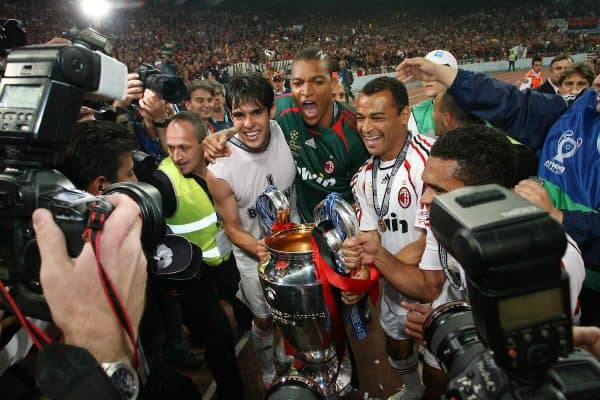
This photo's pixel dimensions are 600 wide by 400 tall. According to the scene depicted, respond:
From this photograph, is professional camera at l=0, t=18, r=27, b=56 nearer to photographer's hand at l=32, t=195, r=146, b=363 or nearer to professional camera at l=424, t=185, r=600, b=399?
photographer's hand at l=32, t=195, r=146, b=363

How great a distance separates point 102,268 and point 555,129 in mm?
2382

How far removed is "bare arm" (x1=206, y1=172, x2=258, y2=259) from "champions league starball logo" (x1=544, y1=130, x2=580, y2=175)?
1731 millimetres


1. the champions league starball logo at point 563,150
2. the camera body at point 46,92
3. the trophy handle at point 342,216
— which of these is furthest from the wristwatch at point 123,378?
the champions league starball logo at point 563,150

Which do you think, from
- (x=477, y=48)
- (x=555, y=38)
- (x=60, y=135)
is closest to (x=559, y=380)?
(x=60, y=135)

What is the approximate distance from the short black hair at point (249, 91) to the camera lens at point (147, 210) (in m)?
1.48

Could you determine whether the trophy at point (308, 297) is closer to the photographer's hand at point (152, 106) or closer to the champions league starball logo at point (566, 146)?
the champions league starball logo at point (566, 146)

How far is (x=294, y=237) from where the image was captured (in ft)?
6.04

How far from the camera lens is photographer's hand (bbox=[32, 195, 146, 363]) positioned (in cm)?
89

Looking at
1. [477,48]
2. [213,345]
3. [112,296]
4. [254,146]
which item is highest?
[477,48]

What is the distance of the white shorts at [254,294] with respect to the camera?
2695 millimetres

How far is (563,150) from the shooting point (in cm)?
224

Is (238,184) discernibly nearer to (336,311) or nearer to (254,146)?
(254,146)

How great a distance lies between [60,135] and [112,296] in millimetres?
397

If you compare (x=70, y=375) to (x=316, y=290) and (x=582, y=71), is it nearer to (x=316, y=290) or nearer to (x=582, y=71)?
(x=316, y=290)
